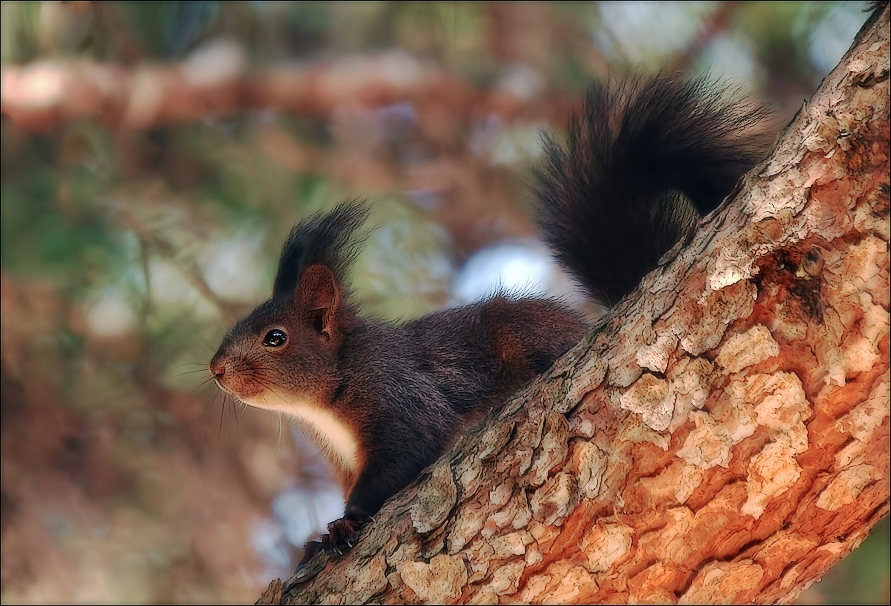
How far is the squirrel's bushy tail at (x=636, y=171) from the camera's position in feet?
7.23

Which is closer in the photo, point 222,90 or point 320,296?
point 320,296

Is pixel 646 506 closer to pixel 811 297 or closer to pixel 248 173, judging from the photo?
pixel 811 297

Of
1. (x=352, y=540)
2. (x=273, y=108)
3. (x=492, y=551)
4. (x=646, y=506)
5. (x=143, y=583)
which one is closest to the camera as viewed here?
(x=646, y=506)

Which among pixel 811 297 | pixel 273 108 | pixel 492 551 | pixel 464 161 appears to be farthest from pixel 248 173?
pixel 811 297

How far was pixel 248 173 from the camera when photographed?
3744 mm

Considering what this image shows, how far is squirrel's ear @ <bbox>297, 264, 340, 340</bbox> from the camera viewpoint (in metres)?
2.74

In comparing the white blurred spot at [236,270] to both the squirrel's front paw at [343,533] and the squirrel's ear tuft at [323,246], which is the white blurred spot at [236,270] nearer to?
the squirrel's ear tuft at [323,246]

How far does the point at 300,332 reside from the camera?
2.76m

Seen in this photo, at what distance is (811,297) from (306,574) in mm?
1186

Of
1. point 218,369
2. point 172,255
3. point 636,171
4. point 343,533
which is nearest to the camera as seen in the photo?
point 343,533

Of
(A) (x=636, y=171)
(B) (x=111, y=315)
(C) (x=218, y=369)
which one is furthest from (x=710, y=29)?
(B) (x=111, y=315)

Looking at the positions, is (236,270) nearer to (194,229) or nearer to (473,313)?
(194,229)

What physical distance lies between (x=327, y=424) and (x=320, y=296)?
1.19 ft

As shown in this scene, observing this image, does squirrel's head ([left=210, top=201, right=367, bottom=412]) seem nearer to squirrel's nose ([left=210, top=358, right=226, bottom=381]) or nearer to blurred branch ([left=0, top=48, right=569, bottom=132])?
squirrel's nose ([left=210, top=358, right=226, bottom=381])
